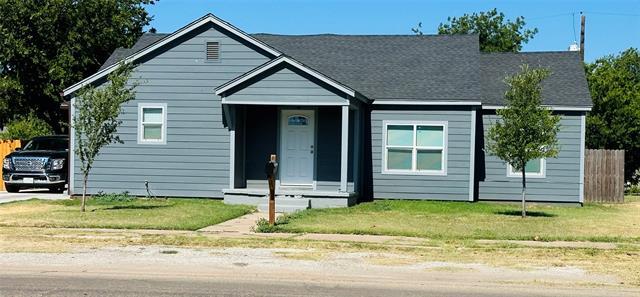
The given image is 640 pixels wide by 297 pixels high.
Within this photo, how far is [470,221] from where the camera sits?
16.2 m

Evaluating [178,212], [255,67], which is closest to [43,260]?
[178,212]

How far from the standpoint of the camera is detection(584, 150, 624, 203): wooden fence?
24.1m

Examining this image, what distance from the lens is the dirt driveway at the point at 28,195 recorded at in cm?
2117

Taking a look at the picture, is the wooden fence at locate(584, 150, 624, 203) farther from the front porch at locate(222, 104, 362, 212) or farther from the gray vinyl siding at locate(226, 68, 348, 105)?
the gray vinyl siding at locate(226, 68, 348, 105)

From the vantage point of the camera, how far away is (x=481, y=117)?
70.6ft

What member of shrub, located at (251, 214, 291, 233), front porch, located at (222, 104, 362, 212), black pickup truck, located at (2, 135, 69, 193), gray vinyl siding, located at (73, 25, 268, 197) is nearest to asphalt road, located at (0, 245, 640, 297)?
shrub, located at (251, 214, 291, 233)


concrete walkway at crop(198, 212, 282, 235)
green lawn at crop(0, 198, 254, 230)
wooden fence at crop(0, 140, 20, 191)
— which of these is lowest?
concrete walkway at crop(198, 212, 282, 235)

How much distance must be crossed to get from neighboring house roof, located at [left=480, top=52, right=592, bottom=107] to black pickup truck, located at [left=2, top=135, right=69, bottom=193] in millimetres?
13647

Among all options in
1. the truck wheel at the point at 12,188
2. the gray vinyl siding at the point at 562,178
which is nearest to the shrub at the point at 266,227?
the gray vinyl siding at the point at 562,178

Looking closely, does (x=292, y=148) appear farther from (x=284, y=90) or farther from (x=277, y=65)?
(x=277, y=65)

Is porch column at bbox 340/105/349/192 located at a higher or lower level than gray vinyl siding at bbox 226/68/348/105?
lower

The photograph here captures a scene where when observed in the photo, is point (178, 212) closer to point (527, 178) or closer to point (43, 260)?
point (43, 260)

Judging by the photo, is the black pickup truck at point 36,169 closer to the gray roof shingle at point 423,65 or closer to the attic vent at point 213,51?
the gray roof shingle at point 423,65

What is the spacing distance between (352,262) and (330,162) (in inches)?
407
